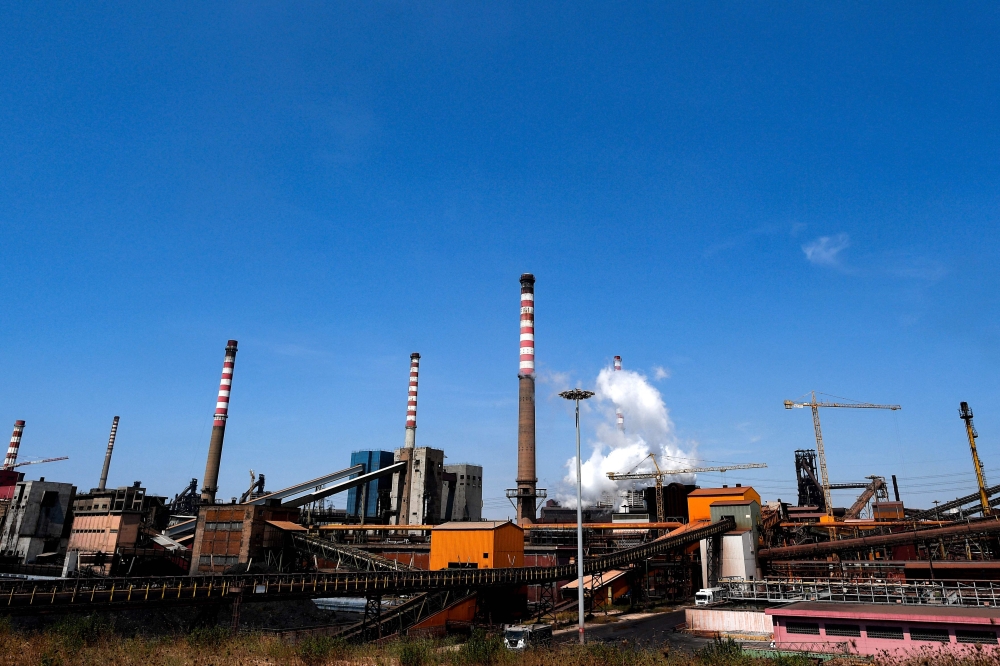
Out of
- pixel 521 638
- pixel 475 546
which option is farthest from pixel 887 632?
pixel 475 546

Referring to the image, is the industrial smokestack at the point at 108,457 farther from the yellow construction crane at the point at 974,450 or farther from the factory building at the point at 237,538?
the yellow construction crane at the point at 974,450

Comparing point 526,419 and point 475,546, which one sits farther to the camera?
point 526,419

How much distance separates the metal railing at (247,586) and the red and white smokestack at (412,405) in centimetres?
5185

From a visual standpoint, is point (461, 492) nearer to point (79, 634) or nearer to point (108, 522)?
→ point (108, 522)

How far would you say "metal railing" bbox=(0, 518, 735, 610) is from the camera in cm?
2273

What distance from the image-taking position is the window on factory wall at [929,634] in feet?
74.8

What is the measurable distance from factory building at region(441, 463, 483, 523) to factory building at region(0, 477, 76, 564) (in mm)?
48859

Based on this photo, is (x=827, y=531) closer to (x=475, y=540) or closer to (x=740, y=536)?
(x=740, y=536)

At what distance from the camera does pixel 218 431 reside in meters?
80.3

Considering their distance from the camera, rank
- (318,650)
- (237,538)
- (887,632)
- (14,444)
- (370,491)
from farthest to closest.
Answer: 1. (370,491)
2. (14,444)
3. (237,538)
4. (887,632)
5. (318,650)

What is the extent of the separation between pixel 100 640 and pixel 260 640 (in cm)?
535

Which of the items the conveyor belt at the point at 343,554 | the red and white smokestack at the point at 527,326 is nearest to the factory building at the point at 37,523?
the conveyor belt at the point at 343,554

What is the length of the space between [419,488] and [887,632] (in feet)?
202

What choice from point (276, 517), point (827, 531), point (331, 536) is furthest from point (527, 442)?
point (827, 531)
